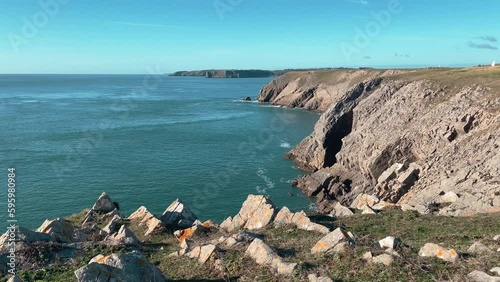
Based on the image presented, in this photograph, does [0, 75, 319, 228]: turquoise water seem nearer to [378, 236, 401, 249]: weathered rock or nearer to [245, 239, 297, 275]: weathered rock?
[245, 239, 297, 275]: weathered rock

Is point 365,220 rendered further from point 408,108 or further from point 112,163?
point 112,163

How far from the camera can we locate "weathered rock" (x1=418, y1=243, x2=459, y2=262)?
13.1 meters

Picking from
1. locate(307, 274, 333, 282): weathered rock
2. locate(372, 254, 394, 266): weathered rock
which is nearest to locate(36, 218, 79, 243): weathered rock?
locate(307, 274, 333, 282): weathered rock

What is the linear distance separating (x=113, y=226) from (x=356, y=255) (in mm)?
17182

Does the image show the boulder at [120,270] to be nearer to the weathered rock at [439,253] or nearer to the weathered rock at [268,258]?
the weathered rock at [268,258]

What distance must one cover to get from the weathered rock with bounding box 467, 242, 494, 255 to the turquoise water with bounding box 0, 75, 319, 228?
30.7 m

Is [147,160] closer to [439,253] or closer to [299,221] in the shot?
[299,221]

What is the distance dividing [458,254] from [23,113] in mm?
128186

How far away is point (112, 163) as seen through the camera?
61812 mm

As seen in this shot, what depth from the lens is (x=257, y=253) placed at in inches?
599

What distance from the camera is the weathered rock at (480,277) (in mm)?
11238

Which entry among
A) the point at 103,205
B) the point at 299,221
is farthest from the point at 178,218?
the point at 299,221

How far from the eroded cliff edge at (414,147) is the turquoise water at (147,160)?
6.54m
